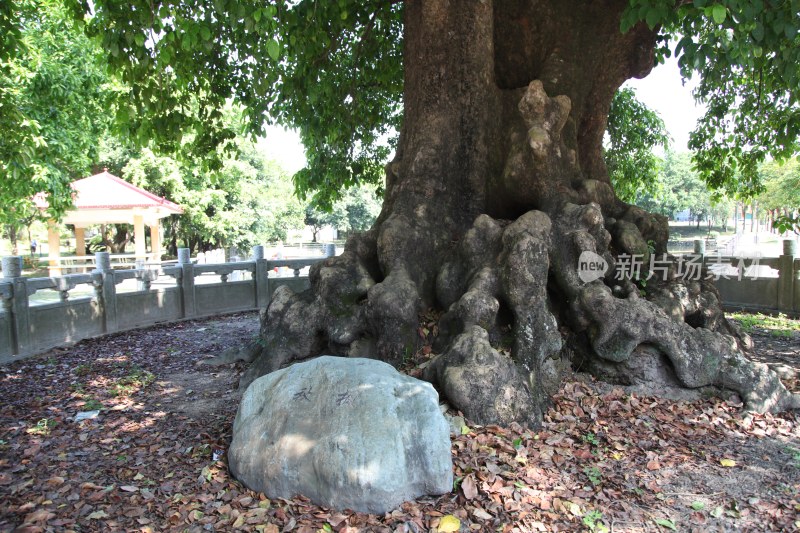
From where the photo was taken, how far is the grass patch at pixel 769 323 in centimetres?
936

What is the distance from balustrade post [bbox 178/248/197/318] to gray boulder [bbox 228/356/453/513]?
843cm

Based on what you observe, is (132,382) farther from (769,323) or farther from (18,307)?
(769,323)

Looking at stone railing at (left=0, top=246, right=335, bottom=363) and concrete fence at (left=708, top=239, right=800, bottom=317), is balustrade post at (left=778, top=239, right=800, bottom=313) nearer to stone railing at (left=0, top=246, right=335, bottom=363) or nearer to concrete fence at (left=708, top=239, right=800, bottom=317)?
concrete fence at (left=708, top=239, right=800, bottom=317)

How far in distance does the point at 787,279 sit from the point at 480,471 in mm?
10900

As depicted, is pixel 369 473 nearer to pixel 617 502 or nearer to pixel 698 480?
pixel 617 502

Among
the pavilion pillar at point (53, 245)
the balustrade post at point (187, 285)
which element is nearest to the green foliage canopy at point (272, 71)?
the balustrade post at point (187, 285)

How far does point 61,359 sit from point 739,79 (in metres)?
12.4

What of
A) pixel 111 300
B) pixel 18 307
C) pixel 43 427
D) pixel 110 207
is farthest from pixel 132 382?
pixel 110 207

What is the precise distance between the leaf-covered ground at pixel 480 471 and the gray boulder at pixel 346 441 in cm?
11

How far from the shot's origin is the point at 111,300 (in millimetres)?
10203

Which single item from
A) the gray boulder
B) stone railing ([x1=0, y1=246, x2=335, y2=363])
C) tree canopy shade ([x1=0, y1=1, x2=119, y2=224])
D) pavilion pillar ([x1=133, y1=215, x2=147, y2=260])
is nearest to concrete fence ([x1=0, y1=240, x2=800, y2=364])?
stone railing ([x1=0, y1=246, x2=335, y2=363])

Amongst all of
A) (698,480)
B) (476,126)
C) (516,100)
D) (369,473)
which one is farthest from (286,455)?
(516,100)

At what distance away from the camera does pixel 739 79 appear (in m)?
10.7

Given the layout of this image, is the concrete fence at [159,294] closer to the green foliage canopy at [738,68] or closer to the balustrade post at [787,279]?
the balustrade post at [787,279]
